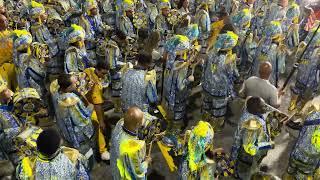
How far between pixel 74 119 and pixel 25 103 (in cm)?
78

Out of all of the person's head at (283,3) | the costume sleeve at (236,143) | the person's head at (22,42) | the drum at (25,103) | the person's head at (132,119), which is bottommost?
the costume sleeve at (236,143)

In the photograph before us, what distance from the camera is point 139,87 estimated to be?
576 centimetres

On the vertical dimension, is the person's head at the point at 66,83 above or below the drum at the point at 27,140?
above

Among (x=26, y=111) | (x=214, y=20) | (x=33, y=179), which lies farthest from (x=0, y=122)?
(x=214, y=20)

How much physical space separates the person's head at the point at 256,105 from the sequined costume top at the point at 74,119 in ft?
8.56

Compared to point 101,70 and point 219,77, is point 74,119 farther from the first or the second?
point 219,77

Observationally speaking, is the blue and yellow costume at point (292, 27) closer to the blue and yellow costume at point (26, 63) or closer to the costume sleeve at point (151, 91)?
the costume sleeve at point (151, 91)

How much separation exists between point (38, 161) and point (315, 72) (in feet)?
19.6

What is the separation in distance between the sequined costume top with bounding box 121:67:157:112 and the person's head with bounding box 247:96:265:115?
1726 millimetres

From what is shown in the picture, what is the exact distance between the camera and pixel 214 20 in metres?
11.8

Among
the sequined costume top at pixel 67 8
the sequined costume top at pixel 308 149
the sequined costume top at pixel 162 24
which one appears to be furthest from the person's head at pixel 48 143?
the sequined costume top at pixel 67 8

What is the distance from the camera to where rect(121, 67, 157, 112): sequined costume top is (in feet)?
18.6

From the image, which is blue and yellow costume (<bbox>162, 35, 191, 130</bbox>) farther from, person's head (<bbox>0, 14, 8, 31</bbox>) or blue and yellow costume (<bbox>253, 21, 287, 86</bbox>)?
person's head (<bbox>0, 14, 8, 31</bbox>)

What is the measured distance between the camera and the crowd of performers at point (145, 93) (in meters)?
4.32
